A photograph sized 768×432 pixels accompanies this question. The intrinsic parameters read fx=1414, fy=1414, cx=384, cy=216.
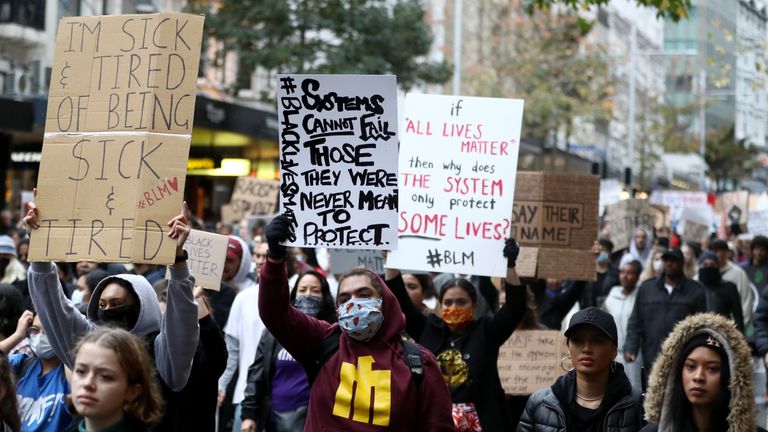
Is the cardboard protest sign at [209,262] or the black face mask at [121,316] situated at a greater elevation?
the cardboard protest sign at [209,262]

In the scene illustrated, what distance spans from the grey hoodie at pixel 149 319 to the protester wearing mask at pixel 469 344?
197 centimetres

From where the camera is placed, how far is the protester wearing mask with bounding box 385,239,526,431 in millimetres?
7465

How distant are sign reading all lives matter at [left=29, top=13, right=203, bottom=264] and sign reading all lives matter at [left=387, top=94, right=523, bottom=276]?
8.50 ft

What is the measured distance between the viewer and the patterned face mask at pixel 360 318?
6.07 metres

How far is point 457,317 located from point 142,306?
2299 mm

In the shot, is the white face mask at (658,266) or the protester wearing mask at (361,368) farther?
the white face mask at (658,266)

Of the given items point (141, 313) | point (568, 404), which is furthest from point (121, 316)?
point (568, 404)

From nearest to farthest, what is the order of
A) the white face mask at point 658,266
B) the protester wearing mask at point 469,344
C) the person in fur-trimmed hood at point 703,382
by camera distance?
the person in fur-trimmed hood at point 703,382 < the protester wearing mask at point 469,344 < the white face mask at point 658,266

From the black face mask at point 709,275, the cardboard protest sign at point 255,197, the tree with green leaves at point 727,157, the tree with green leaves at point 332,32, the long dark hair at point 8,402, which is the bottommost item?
the long dark hair at point 8,402

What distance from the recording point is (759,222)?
22000 mm

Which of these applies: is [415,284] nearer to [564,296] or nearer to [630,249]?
[564,296]

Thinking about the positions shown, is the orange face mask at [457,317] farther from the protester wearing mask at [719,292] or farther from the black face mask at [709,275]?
the black face mask at [709,275]

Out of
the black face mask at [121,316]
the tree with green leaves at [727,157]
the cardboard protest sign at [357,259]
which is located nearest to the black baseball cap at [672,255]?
the cardboard protest sign at [357,259]

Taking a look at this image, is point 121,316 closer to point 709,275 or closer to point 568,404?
point 568,404
